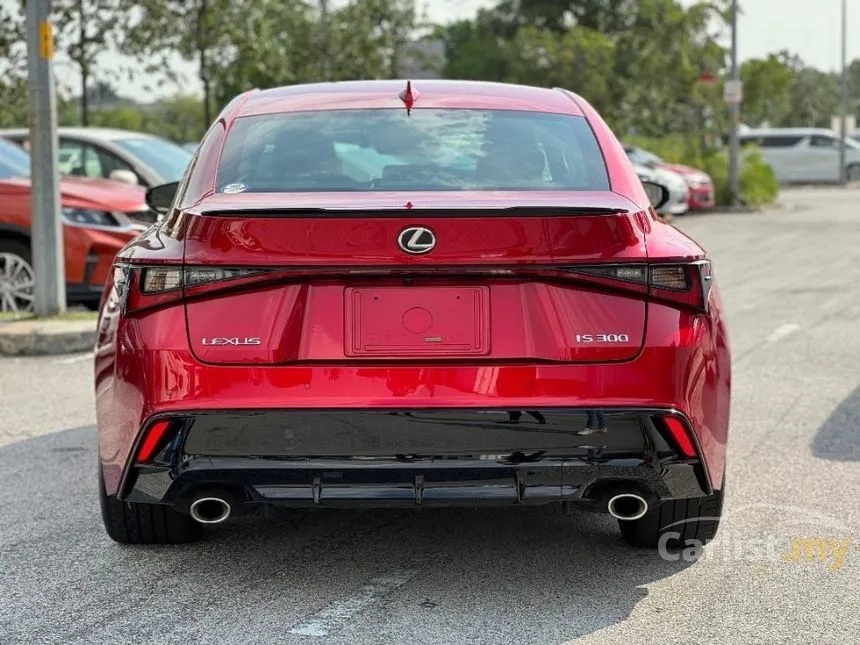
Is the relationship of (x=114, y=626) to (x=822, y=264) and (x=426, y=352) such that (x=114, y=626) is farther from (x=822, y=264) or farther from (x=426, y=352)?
(x=822, y=264)

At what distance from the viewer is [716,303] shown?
457 centimetres

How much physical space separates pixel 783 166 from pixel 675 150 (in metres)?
13.5

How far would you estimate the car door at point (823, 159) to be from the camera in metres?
46.0

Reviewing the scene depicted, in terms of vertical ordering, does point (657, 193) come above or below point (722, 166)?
above

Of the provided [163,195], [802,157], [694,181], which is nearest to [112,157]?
[163,195]

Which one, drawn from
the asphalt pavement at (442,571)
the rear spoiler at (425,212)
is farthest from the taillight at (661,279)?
the asphalt pavement at (442,571)

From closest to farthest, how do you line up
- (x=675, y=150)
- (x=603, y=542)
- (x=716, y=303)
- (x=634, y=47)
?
(x=716, y=303) < (x=603, y=542) < (x=675, y=150) < (x=634, y=47)

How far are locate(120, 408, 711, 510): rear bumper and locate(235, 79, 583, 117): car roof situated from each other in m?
1.45

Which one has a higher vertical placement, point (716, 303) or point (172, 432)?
point (716, 303)

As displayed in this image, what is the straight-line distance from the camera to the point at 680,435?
4.20 metres

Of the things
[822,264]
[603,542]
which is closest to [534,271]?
[603,542]

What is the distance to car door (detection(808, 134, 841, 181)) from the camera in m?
46.0

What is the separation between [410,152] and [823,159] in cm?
4323

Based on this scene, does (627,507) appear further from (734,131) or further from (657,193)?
(734,131)
